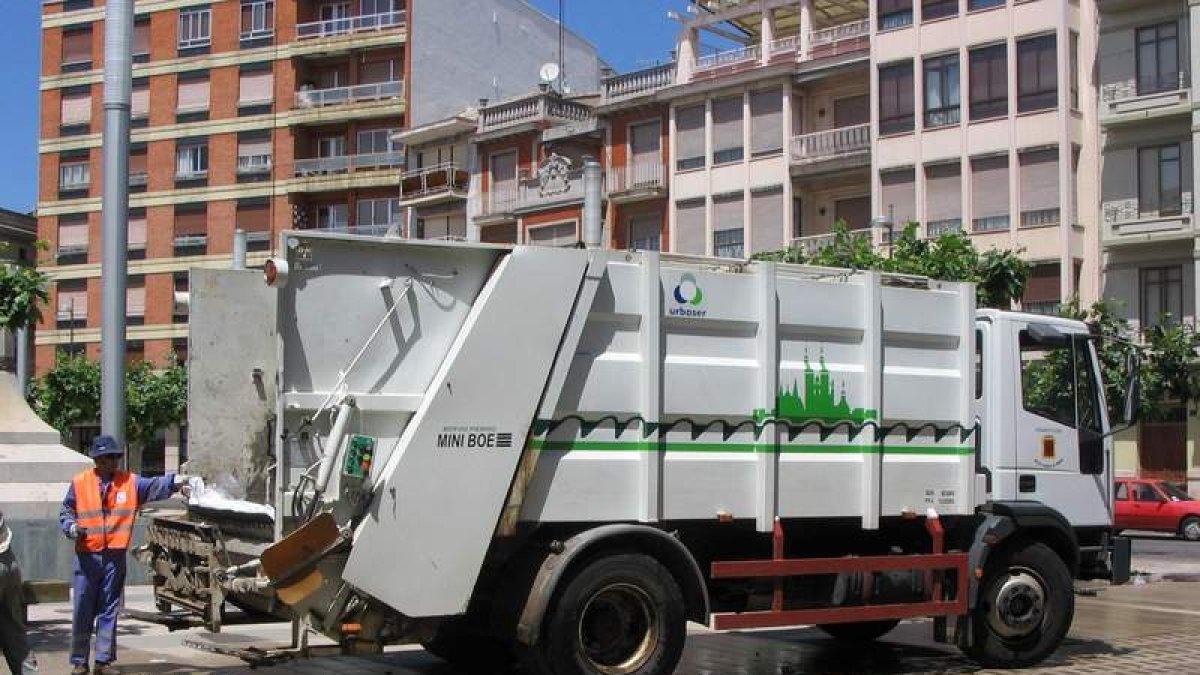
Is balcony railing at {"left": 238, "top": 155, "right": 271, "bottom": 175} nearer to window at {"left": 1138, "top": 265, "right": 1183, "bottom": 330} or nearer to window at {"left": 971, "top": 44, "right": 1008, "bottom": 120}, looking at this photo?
window at {"left": 971, "top": 44, "right": 1008, "bottom": 120}

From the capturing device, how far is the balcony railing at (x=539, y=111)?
4559 centimetres

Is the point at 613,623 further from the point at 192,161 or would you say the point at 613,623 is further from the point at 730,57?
the point at 192,161

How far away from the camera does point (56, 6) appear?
58.8m

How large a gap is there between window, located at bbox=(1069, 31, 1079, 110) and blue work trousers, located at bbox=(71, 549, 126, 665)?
30449mm

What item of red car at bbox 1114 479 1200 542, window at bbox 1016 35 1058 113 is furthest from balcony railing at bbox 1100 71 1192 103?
red car at bbox 1114 479 1200 542

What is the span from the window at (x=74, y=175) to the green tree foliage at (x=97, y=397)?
9.00 m

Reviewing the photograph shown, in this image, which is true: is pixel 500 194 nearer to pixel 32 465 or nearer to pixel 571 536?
pixel 32 465

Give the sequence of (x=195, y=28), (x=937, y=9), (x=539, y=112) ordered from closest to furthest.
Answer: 1. (x=937, y=9)
2. (x=539, y=112)
3. (x=195, y=28)

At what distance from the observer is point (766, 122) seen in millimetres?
40094

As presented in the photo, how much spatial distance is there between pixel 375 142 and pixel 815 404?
4518 centimetres

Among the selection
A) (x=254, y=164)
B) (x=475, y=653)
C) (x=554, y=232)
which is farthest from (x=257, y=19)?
(x=475, y=653)

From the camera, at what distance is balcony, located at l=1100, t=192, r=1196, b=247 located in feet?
112

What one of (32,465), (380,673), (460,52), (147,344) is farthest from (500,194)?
(380,673)

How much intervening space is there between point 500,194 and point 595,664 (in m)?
39.8
